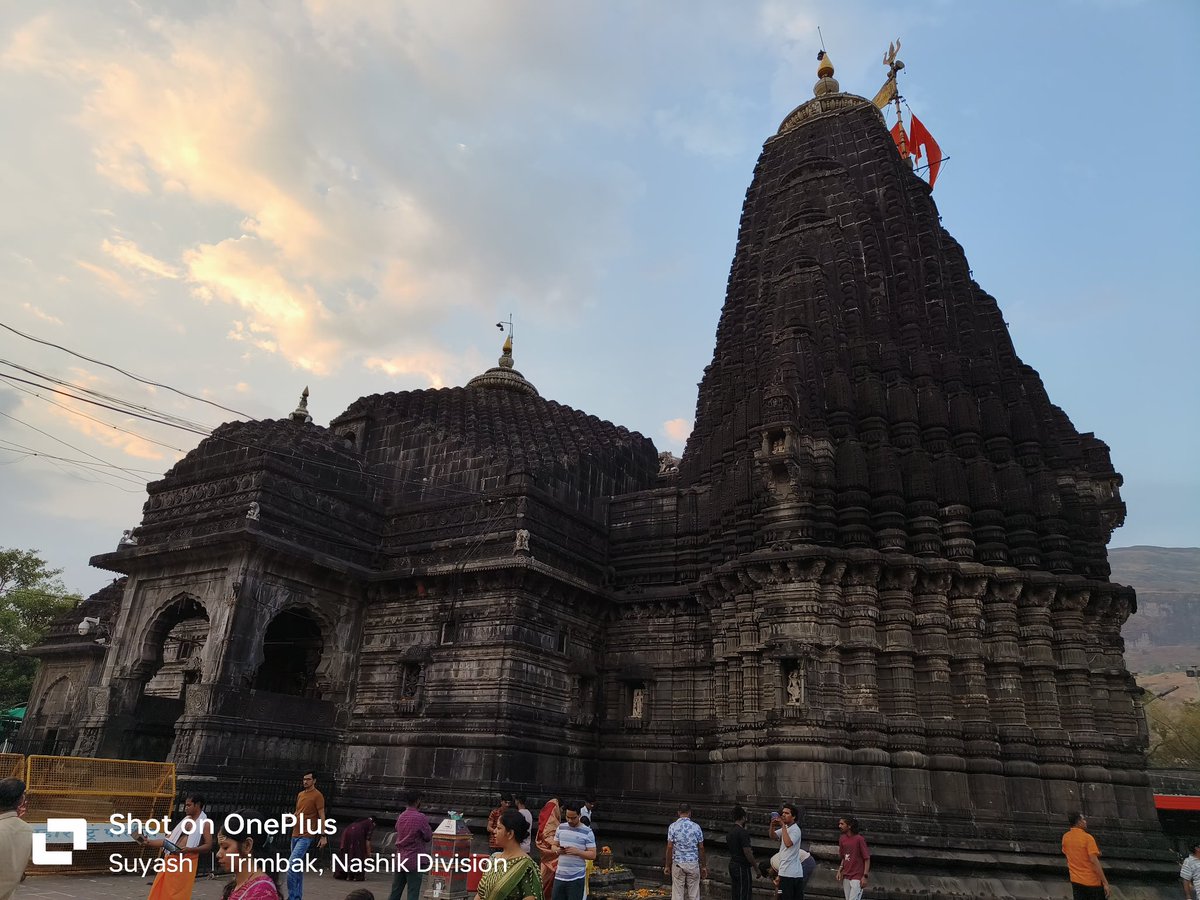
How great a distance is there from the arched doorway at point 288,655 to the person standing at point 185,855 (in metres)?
13.0

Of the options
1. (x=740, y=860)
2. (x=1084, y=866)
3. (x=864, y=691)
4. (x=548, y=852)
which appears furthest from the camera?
(x=864, y=691)

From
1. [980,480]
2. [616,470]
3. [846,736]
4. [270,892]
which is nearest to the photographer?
[270,892]

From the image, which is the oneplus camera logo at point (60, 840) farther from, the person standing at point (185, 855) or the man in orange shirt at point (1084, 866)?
the man in orange shirt at point (1084, 866)

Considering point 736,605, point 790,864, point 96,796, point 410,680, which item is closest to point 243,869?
point 790,864

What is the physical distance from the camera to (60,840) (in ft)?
42.0

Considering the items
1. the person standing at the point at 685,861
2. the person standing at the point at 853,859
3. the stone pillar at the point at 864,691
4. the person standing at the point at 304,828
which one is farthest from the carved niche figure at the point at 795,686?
the person standing at the point at 304,828

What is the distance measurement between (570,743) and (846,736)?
259 inches

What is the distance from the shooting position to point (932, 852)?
46.9 feet

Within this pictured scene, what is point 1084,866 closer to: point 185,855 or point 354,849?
point 185,855

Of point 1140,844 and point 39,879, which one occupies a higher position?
point 1140,844

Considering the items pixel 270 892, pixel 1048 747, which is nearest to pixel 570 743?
pixel 1048 747

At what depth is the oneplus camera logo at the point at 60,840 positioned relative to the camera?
12555 mm

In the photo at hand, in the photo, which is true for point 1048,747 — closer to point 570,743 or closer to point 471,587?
point 570,743

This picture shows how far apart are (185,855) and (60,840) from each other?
22.8ft
